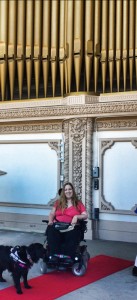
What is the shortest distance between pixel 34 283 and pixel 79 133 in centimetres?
291

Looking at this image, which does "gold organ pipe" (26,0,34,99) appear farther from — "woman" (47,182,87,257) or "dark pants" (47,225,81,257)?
"dark pants" (47,225,81,257)

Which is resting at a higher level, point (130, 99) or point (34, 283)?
point (130, 99)

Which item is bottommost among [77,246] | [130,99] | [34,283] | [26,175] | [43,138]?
[34,283]

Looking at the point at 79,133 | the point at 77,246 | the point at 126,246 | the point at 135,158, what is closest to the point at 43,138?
the point at 79,133

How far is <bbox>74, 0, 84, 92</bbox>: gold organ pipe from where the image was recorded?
6.32 m

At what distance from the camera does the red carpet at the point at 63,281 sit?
3.92m

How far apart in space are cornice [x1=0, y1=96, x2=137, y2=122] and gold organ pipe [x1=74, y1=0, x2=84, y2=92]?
1.10 ft

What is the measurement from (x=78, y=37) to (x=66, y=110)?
107 centimetres

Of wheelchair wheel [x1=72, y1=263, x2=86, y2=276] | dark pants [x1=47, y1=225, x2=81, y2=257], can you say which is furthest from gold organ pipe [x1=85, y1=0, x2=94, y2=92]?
wheelchair wheel [x1=72, y1=263, x2=86, y2=276]

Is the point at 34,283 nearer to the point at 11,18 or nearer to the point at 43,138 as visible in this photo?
the point at 43,138

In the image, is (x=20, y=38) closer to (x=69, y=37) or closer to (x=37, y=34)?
(x=37, y=34)

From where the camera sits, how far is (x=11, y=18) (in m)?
6.79

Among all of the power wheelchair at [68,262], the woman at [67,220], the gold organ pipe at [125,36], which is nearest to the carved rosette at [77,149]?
the gold organ pipe at [125,36]

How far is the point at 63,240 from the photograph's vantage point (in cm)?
470
